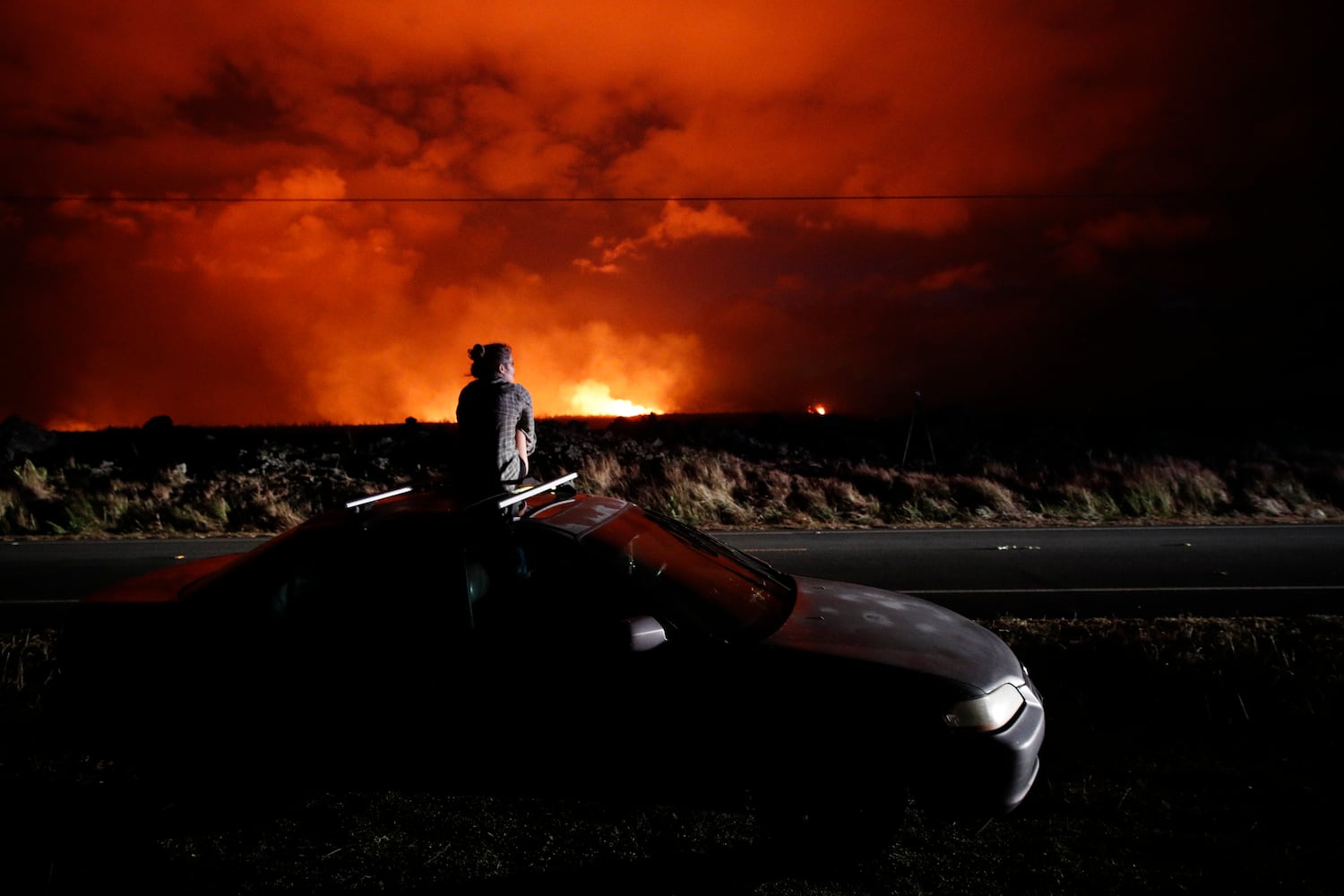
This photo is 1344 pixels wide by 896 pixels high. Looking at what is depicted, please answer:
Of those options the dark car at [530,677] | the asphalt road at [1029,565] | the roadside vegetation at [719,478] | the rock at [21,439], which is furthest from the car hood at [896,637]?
the rock at [21,439]

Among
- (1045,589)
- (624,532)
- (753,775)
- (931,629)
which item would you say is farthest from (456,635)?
(1045,589)

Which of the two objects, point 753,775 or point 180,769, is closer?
point 753,775

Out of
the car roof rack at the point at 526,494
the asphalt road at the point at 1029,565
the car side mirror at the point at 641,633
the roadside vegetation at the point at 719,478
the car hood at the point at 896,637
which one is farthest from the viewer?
the roadside vegetation at the point at 719,478

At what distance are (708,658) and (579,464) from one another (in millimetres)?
17234

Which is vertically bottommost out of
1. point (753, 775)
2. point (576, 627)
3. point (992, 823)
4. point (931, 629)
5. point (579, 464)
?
point (992, 823)

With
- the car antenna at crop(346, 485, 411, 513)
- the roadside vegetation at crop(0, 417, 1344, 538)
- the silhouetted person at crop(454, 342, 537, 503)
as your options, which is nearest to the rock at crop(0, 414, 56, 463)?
the roadside vegetation at crop(0, 417, 1344, 538)

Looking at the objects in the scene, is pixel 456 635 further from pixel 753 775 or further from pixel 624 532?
pixel 753 775

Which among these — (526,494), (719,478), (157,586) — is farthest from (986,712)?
(719,478)

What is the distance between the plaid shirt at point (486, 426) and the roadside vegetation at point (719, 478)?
476cm

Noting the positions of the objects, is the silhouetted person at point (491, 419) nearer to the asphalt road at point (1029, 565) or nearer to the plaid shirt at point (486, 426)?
the plaid shirt at point (486, 426)

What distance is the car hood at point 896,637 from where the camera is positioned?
3195mm

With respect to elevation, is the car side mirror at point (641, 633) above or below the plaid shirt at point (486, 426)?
below

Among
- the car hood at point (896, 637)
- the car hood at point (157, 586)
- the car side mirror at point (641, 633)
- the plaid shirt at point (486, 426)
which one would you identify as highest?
the plaid shirt at point (486, 426)

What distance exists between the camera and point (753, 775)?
3045 mm
